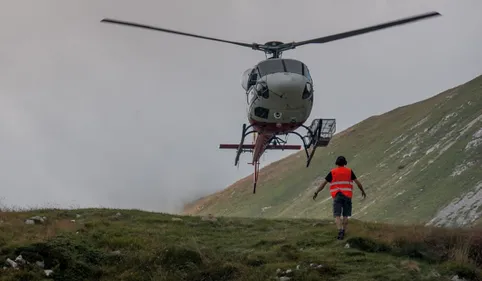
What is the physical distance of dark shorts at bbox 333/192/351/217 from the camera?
15086 mm

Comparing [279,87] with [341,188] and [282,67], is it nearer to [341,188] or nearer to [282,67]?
[282,67]

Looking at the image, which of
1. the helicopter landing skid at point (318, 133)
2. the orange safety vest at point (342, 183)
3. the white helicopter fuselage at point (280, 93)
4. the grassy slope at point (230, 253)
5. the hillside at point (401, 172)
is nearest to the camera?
the grassy slope at point (230, 253)

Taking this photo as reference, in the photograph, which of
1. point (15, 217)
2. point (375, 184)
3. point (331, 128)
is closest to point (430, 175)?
point (375, 184)

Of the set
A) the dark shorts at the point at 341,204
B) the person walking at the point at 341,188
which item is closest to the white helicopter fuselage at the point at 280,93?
the person walking at the point at 341,188

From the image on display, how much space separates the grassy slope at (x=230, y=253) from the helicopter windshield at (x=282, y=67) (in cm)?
765

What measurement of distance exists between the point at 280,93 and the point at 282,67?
1.13 metres

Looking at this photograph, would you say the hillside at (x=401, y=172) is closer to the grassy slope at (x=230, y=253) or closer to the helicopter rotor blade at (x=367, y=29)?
the helicopter rotor blade at (x=367, y=29)

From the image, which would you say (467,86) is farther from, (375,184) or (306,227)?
(306,227)

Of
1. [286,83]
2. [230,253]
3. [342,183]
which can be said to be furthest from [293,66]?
[230,253]

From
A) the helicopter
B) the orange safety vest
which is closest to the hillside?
the helicopter

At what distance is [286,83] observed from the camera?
22.2 meters

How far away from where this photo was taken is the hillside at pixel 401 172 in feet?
163

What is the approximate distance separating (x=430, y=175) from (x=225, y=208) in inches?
1731

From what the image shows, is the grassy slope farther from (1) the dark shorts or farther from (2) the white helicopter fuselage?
(2) the white helicopter fuselage
